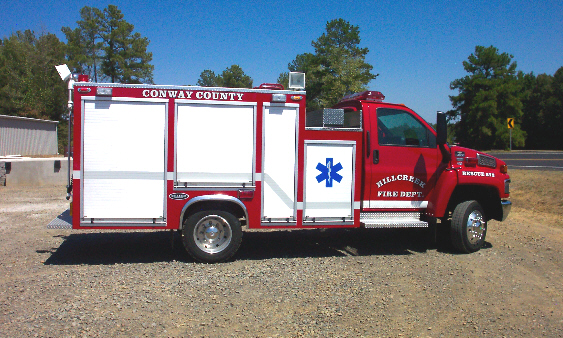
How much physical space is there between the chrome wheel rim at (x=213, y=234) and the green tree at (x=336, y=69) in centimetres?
1948

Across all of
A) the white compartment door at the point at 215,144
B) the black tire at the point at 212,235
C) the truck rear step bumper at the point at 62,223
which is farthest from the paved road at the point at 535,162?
the truck rear step bumper at the point at 62,223

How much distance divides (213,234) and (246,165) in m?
1.15

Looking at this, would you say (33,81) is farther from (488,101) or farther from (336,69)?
(488,101)

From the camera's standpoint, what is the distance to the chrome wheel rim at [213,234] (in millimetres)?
6559

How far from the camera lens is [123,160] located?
20.9 feet

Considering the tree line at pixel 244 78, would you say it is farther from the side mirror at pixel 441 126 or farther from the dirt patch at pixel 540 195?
the side mirror at pixel 441 126

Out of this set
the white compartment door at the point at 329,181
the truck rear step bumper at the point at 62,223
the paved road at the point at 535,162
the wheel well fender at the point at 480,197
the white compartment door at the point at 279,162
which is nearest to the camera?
the truck rear step bumper at the point at 62,223

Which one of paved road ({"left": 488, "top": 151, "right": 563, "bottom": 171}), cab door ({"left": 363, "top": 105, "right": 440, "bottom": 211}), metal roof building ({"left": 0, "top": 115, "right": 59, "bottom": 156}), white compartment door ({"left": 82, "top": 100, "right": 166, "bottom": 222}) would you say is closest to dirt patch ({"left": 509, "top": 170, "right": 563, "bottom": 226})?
paved road ({"left": 488, "top": 151, "right": 563, "bottom": 171})

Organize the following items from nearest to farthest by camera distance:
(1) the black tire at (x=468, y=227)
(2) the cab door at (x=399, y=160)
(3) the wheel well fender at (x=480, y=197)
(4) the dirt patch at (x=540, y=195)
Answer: (2) the cab door at (x=399, y=160) → (1) the black tire at (x=468, y=227) → (3) the wheel well fender at (x=480, y=197) → (4) the dirt patch at (x=540, y=195)

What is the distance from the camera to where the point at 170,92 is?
6.41 m

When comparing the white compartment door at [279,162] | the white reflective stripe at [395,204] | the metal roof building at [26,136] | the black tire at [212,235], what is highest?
the metal roof building at [26,136]

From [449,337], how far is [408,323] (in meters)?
0.44

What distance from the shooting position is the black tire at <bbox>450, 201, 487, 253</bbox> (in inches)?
291

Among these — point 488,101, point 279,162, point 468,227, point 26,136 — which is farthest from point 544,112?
point 279,162
